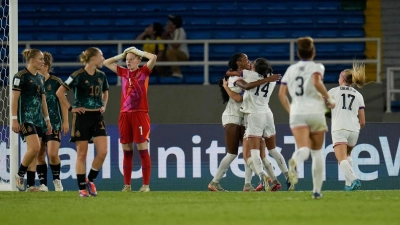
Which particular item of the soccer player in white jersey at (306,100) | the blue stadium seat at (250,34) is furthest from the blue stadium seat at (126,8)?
the soccer player in white jersey at (306,100)

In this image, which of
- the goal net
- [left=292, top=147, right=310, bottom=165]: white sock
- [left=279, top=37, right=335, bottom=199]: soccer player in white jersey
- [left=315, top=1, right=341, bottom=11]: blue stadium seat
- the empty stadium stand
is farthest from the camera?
[left=315, top=1, right=341, bottom=11]: blue stadium seat

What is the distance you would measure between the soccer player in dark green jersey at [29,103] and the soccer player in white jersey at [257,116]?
2740 millimetres

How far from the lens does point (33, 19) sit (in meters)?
21.2

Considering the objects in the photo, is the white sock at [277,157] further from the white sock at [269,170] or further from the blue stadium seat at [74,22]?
the blue stadium seat at [74,22]

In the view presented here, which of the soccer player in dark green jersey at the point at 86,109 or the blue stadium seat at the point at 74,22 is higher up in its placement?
the blue stadium seat at the point at 74,22

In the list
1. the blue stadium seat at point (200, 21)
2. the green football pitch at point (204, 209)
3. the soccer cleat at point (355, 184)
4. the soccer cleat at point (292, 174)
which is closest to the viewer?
the green football pitch at point (204, 209)

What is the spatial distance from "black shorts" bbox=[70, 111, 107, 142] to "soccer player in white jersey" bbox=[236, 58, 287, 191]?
2.23 metres

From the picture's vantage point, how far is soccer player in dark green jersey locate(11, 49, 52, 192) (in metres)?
12.0

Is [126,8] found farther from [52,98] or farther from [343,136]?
[343,136]

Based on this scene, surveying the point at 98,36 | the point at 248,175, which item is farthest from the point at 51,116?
the point at 98,36

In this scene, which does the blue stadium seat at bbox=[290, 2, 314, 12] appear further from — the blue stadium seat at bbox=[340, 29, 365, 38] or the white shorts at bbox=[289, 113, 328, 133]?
the white shorts at bbox=[289, 113, 328, 133]

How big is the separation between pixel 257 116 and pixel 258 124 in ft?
0.38

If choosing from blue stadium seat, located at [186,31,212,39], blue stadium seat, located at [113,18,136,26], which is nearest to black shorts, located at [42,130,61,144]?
blue stadium seat, located at [186,31,212,39]

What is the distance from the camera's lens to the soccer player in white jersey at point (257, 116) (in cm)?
1245
